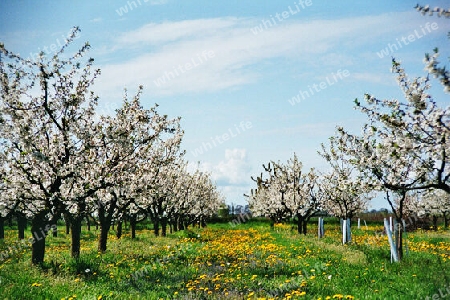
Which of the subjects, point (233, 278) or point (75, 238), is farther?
point (75, 238)

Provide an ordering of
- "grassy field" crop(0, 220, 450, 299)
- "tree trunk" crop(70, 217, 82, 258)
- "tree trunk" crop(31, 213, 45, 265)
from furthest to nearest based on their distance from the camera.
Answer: "tree trunk" crop(70, 217, 82, 258), "tree trunk" crop(31, 213, 45, 265), "grassy field" crop(0, 220, 450, 299)

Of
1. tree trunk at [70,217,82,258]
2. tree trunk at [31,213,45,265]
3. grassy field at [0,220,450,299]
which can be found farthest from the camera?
tree trunk at [70,217,82,258]

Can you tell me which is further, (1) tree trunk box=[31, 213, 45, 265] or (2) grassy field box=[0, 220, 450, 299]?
(1) tree trunk box=[31, 213, 45, 265]

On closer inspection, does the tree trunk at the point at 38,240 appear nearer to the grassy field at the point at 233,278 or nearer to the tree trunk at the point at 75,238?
the grassy field at the point at 233,278

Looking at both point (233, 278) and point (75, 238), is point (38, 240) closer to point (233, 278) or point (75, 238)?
point (75, 238)

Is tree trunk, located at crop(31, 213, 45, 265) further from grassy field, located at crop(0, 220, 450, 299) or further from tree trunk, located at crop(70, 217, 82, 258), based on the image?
tree trunk, located at crop(70, 217, 82, 258)

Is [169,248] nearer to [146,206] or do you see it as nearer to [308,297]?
[146,206]

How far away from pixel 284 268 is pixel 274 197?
1282 inches

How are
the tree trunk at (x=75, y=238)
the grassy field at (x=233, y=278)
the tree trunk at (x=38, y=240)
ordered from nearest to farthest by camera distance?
the grassy field at (x=233, y=278) < the tree trunk at (x=38, y=240) < the tree trunk at (x=75, y=238)

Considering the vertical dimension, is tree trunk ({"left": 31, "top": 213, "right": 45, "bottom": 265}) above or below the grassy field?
above

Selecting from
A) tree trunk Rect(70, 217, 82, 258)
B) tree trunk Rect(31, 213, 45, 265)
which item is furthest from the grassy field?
tree trunk Rect(70, 217, 82, 258)

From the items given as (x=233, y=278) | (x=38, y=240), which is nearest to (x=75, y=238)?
(x=38, y=240)

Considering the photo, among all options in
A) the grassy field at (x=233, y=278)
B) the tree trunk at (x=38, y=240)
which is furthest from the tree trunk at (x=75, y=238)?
the tree trunk at (x=38, y=240)

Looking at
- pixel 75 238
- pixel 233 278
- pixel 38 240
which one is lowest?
pixel 233 278
